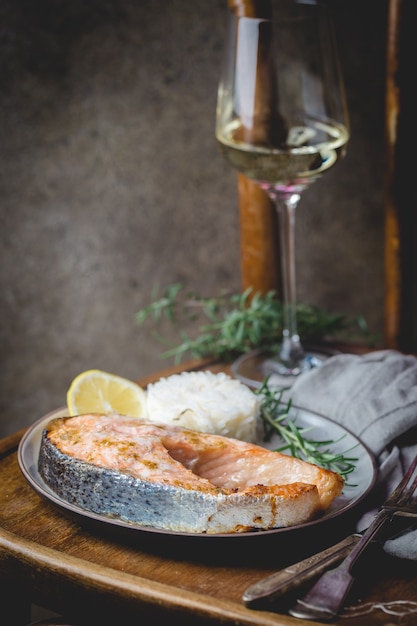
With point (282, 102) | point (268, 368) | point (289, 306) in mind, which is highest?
point (282, 102)

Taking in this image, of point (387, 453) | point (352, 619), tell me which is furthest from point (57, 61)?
point (352, 619)

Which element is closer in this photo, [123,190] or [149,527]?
[149,527]

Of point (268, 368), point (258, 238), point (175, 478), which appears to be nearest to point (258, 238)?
point (258, 238)

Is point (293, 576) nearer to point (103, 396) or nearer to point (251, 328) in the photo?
point (103, 396)

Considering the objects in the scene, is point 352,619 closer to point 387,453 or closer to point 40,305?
point 387,453

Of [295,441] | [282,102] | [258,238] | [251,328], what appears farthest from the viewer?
[258,238]
